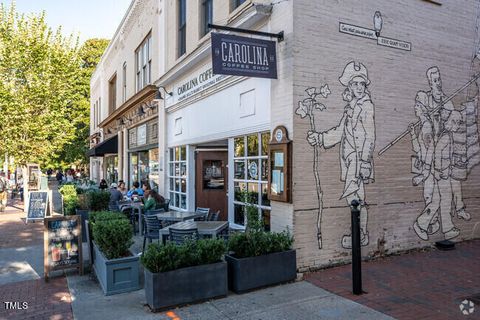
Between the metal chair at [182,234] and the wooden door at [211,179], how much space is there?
4657 mm

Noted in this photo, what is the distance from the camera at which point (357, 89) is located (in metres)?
7.51

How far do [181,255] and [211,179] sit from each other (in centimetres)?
624

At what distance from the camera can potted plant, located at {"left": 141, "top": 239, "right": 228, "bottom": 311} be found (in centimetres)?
517

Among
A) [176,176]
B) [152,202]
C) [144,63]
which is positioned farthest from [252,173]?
[144,63]

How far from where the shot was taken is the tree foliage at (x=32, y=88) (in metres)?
16.9

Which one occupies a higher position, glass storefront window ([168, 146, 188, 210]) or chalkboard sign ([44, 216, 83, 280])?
glass storefront window ([168, 146, 188, 210])

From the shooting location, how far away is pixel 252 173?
8.33m

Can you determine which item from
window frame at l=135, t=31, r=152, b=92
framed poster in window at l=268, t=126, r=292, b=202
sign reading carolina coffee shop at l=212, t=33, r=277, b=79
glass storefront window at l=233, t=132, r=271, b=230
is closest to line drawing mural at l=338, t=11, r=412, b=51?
sign reading carolina coffee shop at l=212, t=33, r=277, b=79

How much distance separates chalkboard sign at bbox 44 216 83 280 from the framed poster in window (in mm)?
3519

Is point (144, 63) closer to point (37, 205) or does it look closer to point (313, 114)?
point (37, 205)

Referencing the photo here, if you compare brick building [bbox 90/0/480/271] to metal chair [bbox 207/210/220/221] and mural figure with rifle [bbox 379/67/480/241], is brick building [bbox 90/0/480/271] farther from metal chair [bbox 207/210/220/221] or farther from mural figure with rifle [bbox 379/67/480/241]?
metal chair [bbox 207/210/220/221]

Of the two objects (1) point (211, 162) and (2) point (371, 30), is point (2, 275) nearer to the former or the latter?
(1) point (211, 162)

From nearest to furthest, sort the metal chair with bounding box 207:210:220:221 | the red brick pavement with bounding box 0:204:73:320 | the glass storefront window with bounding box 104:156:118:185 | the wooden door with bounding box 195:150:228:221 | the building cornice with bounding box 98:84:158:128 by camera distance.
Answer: the red brick pavement with bounding box 0:204:73:320
the metal chair with bounding box 207:210:220:221
the wooden door with bounding box 195:150:228:221
the building cornice with bounding box 98:84:158:128
the glass storefront window with bounding box 104:156:118:185

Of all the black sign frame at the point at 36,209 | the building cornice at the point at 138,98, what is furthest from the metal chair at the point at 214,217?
the black sign frame at the point at 36,209
